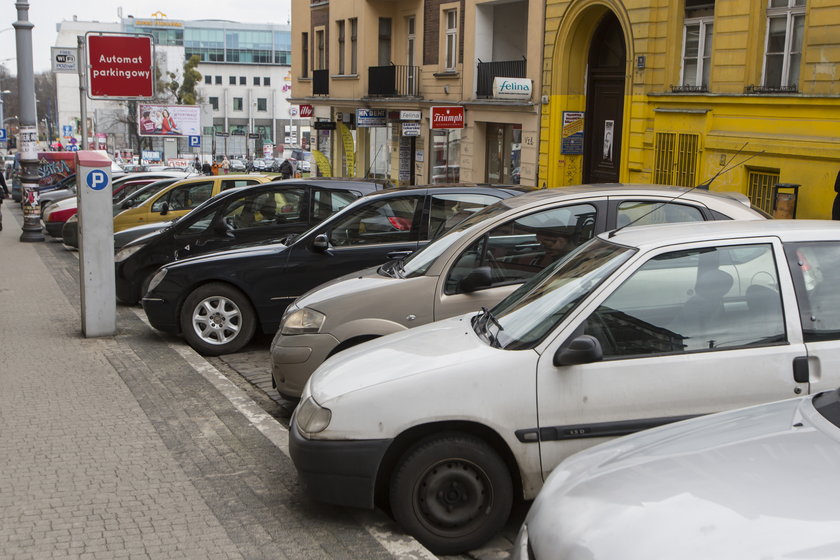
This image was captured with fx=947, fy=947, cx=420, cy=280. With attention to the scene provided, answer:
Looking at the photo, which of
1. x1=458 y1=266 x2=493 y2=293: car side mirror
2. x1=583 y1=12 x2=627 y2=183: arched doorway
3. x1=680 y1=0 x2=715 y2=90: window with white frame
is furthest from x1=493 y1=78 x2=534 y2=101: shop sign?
x1=458 y1=266 x2=493 y2=293: car side mirror

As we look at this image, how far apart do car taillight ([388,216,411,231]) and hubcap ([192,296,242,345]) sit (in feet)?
6.18

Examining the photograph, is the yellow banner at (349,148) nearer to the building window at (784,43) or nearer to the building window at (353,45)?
the building window at (353,45)

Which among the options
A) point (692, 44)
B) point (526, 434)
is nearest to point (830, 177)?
point (692, 44)

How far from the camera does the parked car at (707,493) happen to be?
2.63 metres

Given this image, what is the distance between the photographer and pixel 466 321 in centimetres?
561

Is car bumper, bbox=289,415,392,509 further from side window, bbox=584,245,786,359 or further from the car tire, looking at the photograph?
the car tire

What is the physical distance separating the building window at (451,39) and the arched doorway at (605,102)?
6785 millimetres

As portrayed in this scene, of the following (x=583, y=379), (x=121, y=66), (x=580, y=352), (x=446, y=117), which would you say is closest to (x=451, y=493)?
(x=583, y=379)

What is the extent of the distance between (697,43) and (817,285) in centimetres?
1589

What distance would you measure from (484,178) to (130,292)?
1767cm

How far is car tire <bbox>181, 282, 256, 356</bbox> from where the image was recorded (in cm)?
974

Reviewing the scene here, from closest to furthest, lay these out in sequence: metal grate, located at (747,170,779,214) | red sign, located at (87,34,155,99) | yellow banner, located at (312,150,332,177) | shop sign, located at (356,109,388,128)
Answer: red sign, located at (87,34,155,99) → metal grate, located at (747,170,779,214) → shop sign, located at (356,109,388,128) → yellow banner, located at (312,150,332,177)

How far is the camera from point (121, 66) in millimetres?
16016

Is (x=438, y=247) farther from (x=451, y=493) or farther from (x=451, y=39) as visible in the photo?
(x=451, y=39)
